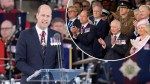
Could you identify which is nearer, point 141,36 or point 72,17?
point 141,36

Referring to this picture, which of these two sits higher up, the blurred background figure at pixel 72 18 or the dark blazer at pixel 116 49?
the blurred background figure at pixel 72 18

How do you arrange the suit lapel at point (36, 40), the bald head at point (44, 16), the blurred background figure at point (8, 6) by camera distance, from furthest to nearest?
1. the blurred background figure at point (8, 6)
2. the suit lapel at point (36, 40)
3. the bald head at point (44, 16)

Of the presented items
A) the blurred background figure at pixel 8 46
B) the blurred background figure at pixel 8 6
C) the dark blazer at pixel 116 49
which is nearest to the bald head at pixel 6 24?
the blurred background figure at pixel 8 46

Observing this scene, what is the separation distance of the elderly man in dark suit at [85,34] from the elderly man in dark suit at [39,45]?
0.44 m

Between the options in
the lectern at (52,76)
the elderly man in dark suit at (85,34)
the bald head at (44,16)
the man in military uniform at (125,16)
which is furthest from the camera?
the elderly man in dark suit at (85,34)

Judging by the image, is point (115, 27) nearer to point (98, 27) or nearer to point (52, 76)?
point (98, 27)

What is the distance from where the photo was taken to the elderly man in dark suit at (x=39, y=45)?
459 cm

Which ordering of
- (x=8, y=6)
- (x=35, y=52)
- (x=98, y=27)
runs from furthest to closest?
(x=8, y=6)
(x=98, y=27)
(x=35, y=52)

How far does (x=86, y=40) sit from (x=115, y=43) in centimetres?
30

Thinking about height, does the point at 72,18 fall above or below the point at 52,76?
above

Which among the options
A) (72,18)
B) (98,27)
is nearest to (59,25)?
(72,18)

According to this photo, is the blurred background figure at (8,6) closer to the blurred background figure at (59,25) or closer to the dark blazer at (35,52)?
the blurred background figure at (59,25)

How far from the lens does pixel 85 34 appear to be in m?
5.07

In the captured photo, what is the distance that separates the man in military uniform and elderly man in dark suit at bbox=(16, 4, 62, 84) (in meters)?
0.67
